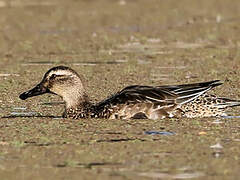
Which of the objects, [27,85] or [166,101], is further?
[27,85]

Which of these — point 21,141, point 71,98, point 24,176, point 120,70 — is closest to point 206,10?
point 120,70

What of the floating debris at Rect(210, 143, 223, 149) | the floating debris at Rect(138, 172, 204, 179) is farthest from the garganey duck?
the floating debris at Rect(138, 172, 204, 179)

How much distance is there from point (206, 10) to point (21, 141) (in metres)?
13.5

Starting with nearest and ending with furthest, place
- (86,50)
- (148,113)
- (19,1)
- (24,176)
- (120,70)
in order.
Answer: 1. (24,176)
2. (148,113)
3. (120,70)
4. (86,50)
5. (19,1)

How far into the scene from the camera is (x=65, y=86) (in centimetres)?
881

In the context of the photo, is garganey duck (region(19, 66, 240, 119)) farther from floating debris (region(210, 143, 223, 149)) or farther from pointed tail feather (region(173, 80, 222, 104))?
floating debris (region(210, 143, 223, 149))

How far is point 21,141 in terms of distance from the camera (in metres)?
7.22

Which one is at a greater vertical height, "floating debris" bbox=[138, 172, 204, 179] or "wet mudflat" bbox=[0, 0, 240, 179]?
"wet mudflat" bbox=[0, 0, 240, 179]

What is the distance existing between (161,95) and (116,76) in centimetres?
324

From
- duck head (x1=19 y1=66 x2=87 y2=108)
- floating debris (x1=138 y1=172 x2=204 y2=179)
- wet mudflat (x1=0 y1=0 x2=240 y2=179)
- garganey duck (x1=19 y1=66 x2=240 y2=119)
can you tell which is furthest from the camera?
duck head (x1=19 y1=66 x2=87 y2=108)

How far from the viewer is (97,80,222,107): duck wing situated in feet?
27.3

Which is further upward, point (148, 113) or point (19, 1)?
point (19, 1)

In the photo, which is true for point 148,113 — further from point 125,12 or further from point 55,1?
point 55,1

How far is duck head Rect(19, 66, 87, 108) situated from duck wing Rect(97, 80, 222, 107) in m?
0.39
